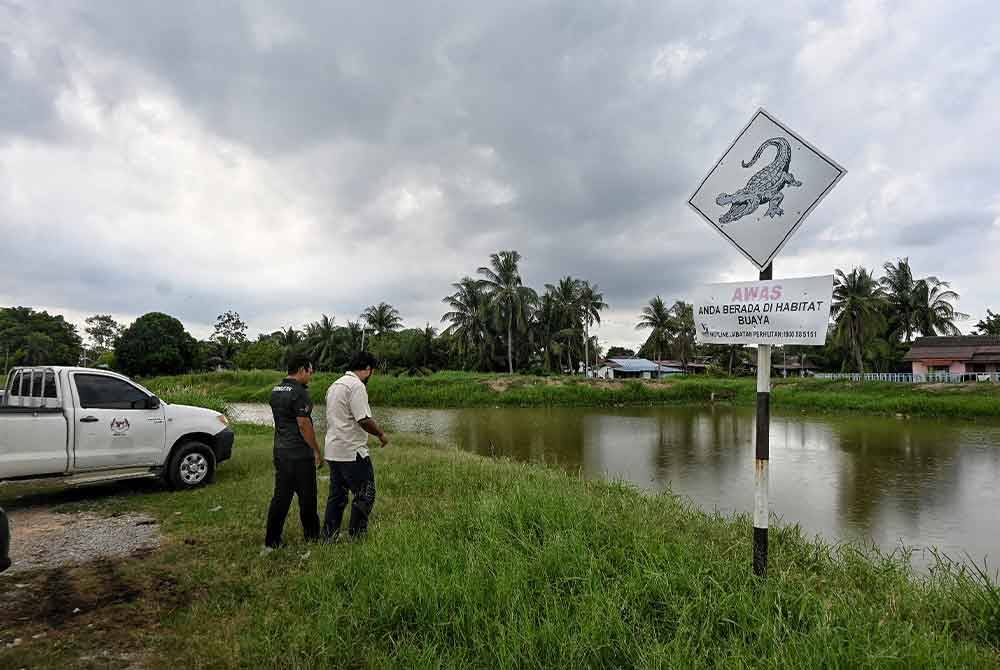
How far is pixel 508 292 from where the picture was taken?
4522 centimetres

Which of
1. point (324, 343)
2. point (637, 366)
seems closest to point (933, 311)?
point (637, 366)

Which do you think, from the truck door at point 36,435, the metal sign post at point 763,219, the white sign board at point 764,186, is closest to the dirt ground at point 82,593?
the truck door at point 36,435

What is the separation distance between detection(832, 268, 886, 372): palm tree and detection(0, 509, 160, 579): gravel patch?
45835 mm

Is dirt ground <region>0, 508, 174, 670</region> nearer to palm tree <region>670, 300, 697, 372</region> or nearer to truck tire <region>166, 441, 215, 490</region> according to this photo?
truck tire <region>166, 441, 215, 490</region>

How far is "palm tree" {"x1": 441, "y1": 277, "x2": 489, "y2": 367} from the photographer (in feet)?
156

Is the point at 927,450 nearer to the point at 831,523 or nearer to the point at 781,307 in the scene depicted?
the point at 831,523

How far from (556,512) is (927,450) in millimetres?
16905

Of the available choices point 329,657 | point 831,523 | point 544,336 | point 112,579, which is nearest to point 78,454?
point 112,579

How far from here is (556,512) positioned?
4625mm

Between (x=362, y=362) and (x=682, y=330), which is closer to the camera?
(x=362, y=362)

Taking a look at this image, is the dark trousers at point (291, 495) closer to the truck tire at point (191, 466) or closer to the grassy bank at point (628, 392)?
the truck tire at point (191, 466)

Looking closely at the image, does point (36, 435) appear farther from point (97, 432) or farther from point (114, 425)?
point (114, 425)

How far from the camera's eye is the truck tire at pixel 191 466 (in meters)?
7.47

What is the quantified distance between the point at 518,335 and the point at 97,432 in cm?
4196
